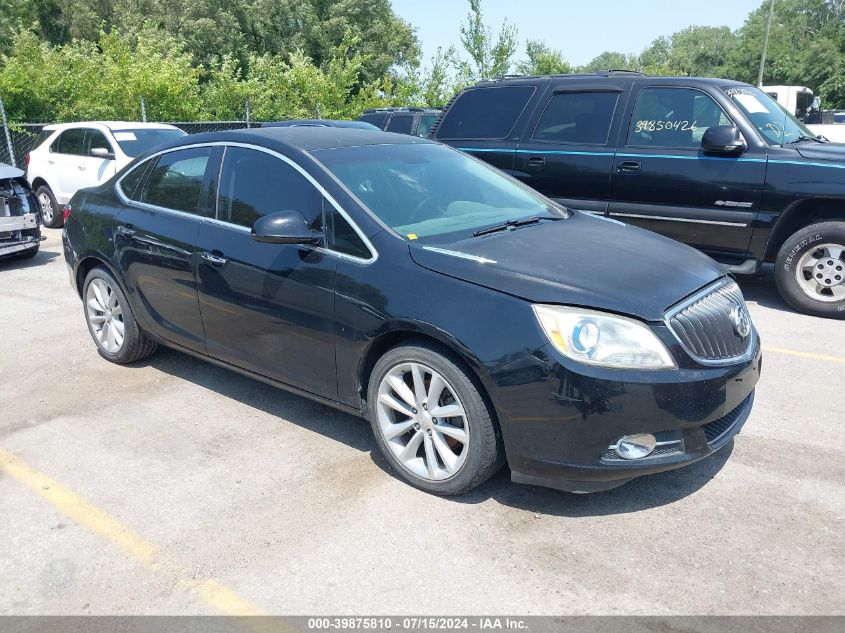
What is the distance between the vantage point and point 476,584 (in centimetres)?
291

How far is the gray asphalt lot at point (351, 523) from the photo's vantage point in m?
2.87

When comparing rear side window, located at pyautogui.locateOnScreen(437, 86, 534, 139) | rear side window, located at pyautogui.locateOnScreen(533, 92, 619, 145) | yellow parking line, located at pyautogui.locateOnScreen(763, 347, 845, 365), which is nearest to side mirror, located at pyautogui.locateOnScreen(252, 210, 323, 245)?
yellow parking line, located at pyautogui.locateOnScreen(763, 347, 845, 365)

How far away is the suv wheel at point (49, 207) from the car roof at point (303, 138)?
8417mm

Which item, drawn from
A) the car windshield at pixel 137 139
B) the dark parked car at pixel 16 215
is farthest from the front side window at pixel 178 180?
the car windshield at pixel 137 139

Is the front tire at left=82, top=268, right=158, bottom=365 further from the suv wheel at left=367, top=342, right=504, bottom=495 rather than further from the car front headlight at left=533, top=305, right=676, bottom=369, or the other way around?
the car front headlight at left=533, top=305, right=676, bottom=369

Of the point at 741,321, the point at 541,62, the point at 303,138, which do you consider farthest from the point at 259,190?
the point at 541,62

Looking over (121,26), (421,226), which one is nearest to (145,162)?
(421,226)

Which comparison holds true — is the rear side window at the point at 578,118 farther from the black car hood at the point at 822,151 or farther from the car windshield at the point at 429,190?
the car windshield at the point at 429,190

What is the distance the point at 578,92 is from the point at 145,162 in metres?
4.36

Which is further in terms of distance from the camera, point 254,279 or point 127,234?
point 127,234

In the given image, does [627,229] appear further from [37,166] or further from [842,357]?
[37,166]

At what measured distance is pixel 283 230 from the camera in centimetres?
372

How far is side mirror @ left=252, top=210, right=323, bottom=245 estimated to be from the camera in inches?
146

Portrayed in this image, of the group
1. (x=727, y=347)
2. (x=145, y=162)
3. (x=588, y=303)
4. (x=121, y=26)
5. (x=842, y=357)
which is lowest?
(x=842, y=357)
